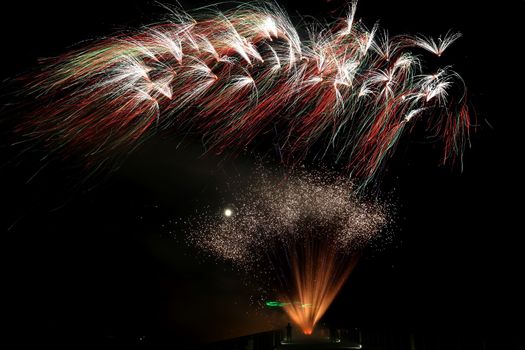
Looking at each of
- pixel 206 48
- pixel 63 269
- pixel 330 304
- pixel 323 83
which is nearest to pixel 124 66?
pixel 206 48

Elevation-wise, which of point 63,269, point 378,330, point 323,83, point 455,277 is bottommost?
point 378,330

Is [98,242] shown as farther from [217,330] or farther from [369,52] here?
[369,52]

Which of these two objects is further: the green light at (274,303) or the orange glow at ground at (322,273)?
the green light at (274,303)

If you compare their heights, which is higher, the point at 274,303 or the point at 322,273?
the point at 322,273

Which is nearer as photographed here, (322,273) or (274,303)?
(322,273)

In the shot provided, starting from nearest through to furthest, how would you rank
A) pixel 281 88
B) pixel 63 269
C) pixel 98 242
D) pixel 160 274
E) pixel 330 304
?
pixel 281 88
pixel 63 269
pixel 98 242
pixel 330 304
pixel 160 274

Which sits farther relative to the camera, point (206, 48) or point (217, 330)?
point (217, 330)

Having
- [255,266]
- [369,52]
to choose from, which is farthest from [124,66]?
[255,266]

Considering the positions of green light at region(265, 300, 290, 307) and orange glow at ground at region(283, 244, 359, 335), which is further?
green light at region(265, 300, 290, 307)

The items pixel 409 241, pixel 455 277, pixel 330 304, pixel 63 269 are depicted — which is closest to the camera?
pixel 455 277

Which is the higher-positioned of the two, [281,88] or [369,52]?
[369,52]
